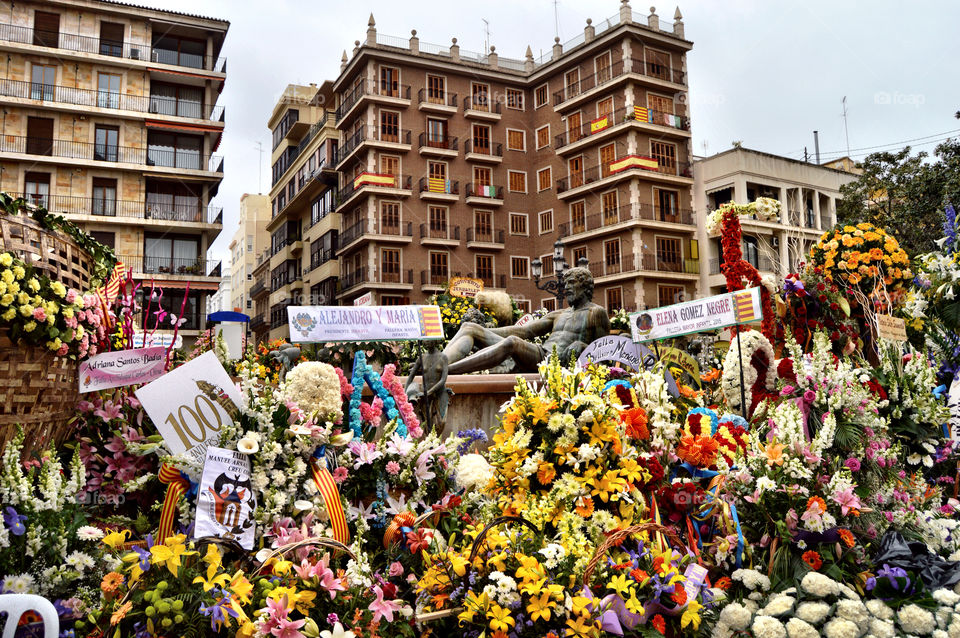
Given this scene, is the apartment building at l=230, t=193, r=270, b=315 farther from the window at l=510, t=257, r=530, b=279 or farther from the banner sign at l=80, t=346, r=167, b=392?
the banner sign at l=80, t=346, r=167, b=392

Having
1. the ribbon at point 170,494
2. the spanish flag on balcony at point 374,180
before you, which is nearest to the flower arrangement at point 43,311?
the ribbon at point 170,494

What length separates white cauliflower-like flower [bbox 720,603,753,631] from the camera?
2533mm

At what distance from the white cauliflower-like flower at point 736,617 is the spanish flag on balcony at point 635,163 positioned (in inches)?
1378

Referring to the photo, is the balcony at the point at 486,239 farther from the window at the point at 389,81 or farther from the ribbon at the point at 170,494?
the ribbon at the point at 170,494

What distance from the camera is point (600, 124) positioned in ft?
123

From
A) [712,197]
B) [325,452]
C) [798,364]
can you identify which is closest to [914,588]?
[798,364]

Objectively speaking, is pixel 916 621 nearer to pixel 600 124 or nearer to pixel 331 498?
pixel 331 498

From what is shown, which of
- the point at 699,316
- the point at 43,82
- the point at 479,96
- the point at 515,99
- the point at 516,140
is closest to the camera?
the point at 699,316

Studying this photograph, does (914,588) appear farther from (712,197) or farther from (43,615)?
(712,197)

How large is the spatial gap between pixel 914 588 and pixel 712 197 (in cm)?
3779

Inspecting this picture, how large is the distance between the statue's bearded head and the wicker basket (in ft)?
A: 16.3

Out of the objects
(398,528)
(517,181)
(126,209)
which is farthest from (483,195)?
(398,528)

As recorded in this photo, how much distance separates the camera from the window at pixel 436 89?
39.8 meters

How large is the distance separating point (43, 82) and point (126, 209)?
277 inches
